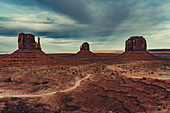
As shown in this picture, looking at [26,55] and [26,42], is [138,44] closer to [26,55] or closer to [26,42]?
[26,55]

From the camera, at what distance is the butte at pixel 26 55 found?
5875cm

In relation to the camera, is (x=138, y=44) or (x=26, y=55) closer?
(x=26, y=55)

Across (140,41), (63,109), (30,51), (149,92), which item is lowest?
(63,109)

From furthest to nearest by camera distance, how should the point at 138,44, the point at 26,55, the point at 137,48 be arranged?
1. the point at 137,48
2. the point at 138,44
3. the point at 26,55

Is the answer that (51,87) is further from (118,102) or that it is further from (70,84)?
(118,102)

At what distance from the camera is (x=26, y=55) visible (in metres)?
63.0

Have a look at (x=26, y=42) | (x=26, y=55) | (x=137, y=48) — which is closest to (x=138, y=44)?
(x=137, y=48)

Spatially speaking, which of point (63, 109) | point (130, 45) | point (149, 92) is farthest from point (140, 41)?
point (63, 109)

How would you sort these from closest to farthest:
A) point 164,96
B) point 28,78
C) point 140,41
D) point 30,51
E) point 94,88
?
point 164,96, point 94,88, point 28,78, point 30,51, point 140,41

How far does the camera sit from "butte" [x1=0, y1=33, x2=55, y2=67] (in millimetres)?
58750

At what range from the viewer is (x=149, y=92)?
20.7 m

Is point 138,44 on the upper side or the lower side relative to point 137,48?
upper

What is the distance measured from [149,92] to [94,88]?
1041 cm

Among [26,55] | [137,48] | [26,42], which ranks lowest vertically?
[26,55]
